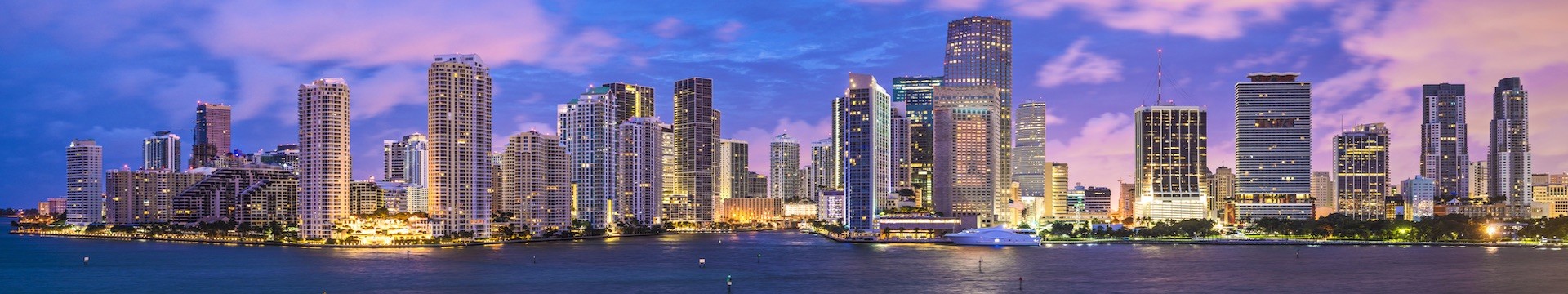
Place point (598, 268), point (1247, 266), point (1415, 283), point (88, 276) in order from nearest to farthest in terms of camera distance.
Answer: point (1415, 283) < point (88, 276) < point (598, 268) < point (1247, 266)

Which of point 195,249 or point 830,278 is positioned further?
point 195,249

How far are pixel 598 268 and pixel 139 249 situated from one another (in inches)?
3473

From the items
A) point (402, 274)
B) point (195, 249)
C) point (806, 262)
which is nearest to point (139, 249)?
point (195, 249)

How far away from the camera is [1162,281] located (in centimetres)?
11862

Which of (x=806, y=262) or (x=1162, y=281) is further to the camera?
(x=806, y=262)

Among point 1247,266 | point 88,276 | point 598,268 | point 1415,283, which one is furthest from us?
point 1247,266

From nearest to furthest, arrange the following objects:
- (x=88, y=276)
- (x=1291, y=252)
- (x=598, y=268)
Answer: (x=88, y=276) → (x=598, y=268) → (x=1291, y=252)

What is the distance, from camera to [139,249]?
614ft

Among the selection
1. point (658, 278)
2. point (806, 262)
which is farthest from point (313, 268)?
point (806, 262)

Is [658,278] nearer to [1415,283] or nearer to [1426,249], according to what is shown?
[1415,283]

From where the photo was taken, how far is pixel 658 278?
397 ft

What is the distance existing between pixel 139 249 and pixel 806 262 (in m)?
100

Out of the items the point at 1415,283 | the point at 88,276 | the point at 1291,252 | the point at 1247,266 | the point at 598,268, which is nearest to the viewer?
the point at 1415,283

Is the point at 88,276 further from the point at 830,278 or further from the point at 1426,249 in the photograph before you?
the point at 1426,249
